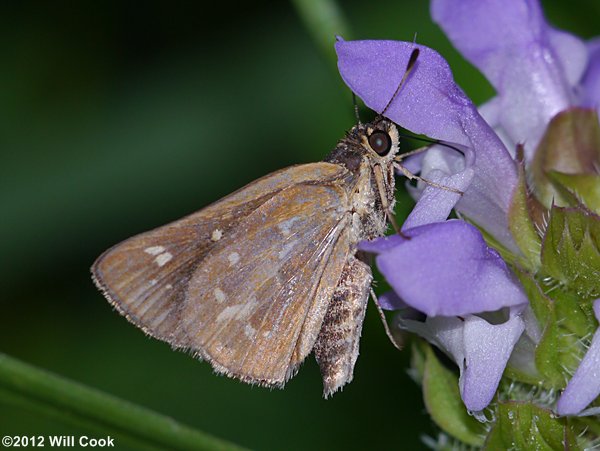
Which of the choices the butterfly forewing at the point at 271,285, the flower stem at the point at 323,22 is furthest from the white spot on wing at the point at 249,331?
the flower stem at the point at 323,22

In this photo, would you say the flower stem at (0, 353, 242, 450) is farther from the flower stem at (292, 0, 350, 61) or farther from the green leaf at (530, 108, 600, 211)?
the flower stem at (292, 0, 350, 61)

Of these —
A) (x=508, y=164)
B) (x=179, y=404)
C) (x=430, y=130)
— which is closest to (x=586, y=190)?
(x=508, y=164)

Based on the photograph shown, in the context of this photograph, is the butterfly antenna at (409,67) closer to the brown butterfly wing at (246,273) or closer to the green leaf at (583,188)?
the brown butterfly wing at (246,273)

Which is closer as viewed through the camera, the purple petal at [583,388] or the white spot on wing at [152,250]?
the purple petal at [583,388]

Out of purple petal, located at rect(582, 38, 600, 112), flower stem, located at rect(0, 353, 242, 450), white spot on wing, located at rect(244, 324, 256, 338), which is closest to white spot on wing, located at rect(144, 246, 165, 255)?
white spot on wing, located at rect(244, 324, 256, 338)

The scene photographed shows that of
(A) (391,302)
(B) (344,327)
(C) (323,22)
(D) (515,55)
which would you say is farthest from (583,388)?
(C) (323,22)

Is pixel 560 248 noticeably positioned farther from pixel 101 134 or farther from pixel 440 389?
pixel 101 134
